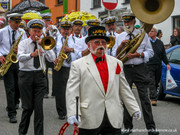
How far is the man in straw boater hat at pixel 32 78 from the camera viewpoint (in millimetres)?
7043

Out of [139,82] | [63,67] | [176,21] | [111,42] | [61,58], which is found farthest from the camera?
[176,21]

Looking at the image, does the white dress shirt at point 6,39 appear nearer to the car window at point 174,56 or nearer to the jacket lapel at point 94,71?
the jacket lapel at point 94,71

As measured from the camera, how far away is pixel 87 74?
5.02m

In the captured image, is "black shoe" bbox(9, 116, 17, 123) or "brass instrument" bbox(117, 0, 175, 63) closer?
"brass instrument" bbox(117, 0, 175, 63)

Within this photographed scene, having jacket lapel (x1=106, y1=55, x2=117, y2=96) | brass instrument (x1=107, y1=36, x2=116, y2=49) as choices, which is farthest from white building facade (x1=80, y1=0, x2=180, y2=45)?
jacket lapel (x1=106, y1=55, x2=117, y2=96)

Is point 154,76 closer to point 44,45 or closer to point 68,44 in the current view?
point 68,44

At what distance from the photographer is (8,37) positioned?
9055 millimetres

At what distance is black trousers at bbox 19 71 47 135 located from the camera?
23.0 ft

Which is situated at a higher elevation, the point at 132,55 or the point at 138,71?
the point at 132,55

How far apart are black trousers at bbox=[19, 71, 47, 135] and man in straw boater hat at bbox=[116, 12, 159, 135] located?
5.13 feet

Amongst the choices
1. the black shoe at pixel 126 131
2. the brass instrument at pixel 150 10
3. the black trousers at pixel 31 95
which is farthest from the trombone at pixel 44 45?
the black shoe at pixel 126 131

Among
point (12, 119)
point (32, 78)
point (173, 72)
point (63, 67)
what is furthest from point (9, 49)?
point (173, 72)

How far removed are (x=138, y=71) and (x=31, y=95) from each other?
199 cm

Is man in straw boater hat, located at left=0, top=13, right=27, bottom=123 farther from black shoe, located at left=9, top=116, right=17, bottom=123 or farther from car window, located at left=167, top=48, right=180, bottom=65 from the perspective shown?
car window, located at left=167, top=48, right=180, bottom=65
